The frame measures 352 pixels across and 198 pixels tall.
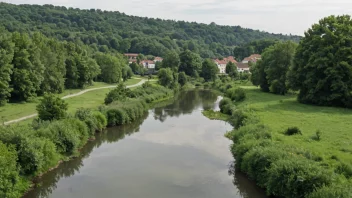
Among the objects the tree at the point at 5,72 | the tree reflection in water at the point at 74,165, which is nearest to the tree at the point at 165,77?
the tree reflection in water at the point at 74,165

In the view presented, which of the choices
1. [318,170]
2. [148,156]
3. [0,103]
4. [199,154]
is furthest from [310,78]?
[0,103]

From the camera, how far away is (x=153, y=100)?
7156cm

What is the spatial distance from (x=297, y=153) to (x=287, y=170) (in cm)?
424

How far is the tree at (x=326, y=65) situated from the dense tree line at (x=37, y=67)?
41.6 m

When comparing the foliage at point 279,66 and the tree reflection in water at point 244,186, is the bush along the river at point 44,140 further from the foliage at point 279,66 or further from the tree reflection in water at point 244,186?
the foliage at point 279,66

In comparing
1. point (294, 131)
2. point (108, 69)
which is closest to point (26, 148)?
point (294, 131)

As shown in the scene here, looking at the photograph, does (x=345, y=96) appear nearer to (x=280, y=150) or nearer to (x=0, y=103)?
(x=280, y=150)

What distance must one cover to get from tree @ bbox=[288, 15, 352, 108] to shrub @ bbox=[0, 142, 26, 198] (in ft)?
145

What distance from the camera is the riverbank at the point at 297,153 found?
20797mm

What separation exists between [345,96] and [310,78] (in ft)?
18.4

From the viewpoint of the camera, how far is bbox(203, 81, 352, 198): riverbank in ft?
68.2

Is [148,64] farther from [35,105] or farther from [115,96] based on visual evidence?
[35,105]

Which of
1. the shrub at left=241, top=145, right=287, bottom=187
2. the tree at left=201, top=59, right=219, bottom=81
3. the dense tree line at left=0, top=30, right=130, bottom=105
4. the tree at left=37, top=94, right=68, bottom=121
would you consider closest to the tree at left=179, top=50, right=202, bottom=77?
the tree at left=201, top=59, right=219, bottom=81

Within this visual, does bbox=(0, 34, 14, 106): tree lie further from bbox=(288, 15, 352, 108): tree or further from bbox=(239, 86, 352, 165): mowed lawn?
bbox=(288, 15, 352, 108): tree
